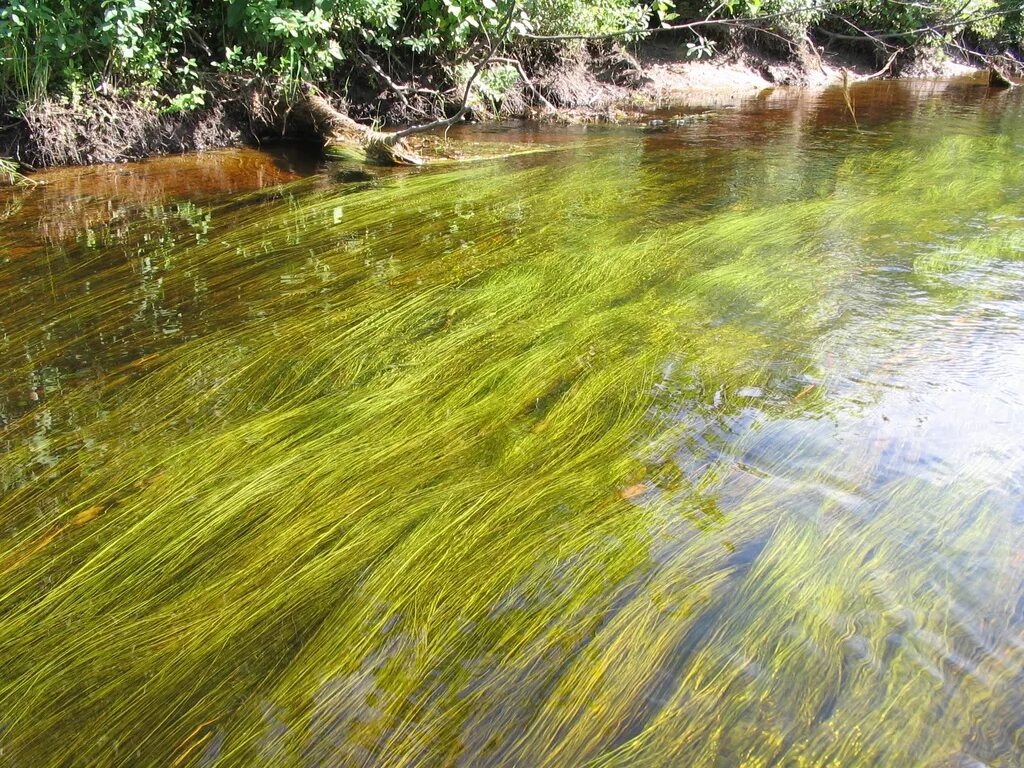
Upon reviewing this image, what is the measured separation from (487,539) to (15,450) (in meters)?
1.45

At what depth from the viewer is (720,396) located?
2.46 m

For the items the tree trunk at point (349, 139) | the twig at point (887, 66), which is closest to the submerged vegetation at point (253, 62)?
the tree trunk at point (349, 139)

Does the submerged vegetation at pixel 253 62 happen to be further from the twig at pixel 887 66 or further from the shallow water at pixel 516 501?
the twig at pixel 887 66

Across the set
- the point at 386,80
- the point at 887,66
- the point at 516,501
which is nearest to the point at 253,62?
the point at 386,80

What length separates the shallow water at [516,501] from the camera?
1370mm

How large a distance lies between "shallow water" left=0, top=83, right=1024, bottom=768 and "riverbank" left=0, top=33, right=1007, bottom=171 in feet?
8.45

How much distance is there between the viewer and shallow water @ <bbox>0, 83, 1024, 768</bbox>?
1.37 metres

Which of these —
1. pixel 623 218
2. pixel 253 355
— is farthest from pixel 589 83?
pixel 253 355

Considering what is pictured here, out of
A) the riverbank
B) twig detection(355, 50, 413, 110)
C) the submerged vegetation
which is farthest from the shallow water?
twig detection(355, 50, 413, 110)

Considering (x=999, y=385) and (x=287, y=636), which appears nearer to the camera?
(x=287, y=636)

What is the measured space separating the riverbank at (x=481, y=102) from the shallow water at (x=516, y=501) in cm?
257

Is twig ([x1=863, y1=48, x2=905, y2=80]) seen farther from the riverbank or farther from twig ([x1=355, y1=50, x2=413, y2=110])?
twig ([x1=355, y1=50, x2=413, y2=110])

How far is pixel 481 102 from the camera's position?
855cm

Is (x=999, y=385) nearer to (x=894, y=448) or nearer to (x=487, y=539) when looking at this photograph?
(x=894, y=448)
